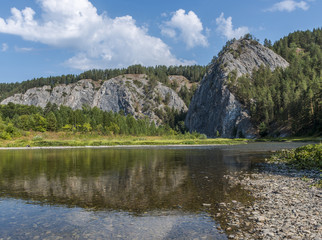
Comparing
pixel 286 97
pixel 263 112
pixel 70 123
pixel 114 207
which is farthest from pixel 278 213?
pixel 70 123

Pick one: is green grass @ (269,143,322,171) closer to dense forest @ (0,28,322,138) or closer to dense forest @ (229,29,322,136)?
dense forest @ (0,28,322,138)

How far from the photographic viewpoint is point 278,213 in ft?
44.5

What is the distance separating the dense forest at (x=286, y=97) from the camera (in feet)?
381

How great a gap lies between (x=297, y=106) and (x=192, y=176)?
11719 centimetres

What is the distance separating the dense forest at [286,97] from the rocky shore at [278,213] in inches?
4094

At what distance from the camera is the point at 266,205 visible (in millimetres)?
15258

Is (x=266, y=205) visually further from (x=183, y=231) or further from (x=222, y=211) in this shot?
(x=183, y=231)

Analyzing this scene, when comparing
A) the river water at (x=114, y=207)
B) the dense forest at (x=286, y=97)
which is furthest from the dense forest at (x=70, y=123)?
the river water at (x=114, y=207)

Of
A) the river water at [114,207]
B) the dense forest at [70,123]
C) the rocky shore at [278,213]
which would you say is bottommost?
the river water at [114,207]

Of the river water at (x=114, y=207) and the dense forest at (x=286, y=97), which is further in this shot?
the dense forest at (x=286, y=97)

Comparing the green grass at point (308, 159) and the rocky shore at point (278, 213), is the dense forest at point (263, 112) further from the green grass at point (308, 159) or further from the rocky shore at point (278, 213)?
the rocky shore at point (278, 213)

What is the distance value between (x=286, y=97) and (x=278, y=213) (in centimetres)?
14354

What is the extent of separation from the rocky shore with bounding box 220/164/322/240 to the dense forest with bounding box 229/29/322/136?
10398 centimetres

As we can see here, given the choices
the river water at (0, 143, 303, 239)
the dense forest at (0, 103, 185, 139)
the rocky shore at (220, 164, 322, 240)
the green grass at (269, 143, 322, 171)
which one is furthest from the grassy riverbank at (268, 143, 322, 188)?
the dense forest at (0, 103, 185, 139)
